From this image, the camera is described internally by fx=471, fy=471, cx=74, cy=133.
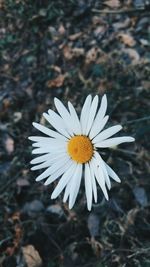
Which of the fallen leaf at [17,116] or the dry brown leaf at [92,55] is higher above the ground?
the dry brown leaf at [92,55]

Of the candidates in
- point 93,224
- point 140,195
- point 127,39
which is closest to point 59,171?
point 93,224

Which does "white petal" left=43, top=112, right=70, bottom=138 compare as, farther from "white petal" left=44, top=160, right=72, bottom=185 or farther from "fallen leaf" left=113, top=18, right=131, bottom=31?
"fallen leaf" left=113, top=18, right=131, bottom=31

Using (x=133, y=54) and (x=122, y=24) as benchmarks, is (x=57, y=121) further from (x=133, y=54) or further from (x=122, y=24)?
(x=122, y=24)

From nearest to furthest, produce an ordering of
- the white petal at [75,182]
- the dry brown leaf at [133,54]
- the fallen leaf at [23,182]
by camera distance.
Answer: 1. the white petal at [75,182]
2. the fallen leaf at [23,182]
3. the dry brown leaf at [133,54]

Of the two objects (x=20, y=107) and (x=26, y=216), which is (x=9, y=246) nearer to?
(x=26, y=216)

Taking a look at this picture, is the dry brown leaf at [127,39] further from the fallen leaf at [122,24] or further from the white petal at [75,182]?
the white petal at [75,182]

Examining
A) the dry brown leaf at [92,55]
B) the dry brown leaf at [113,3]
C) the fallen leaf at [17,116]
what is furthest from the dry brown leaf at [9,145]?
the dry brown leaf at [113,3]

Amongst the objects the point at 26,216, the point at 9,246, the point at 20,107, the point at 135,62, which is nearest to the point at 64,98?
the point at 20,107
